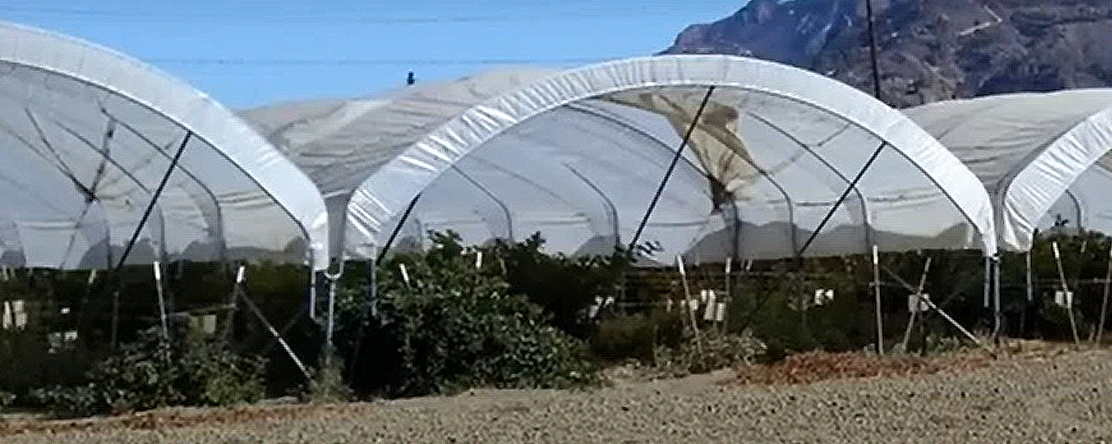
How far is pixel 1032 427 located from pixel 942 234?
7785 mm

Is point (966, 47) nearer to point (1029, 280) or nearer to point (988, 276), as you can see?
point (1029, 280)

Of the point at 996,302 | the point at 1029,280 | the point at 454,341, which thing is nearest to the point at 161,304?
the point at 454,341

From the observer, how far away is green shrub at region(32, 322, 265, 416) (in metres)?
14.3

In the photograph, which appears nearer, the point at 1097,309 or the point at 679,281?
the point at 679,281

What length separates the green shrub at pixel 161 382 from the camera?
47.0 ft

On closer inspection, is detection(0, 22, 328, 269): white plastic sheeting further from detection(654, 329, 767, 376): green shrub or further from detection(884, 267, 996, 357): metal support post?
detection(884, 267, 996, 357): metal support post

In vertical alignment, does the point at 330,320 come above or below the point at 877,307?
above

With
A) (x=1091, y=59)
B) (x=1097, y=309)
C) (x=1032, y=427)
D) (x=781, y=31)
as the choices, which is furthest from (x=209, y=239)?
(x=781, y=31)

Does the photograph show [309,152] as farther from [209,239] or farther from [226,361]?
[226,361]

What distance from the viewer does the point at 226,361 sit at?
14.7m

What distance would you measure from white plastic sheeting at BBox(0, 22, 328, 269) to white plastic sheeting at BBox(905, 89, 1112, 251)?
282 inches

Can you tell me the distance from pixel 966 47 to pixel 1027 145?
9257cm

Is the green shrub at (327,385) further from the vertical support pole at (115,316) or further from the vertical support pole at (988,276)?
the vertical support pole at (988,276)

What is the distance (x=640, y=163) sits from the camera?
2009cm
